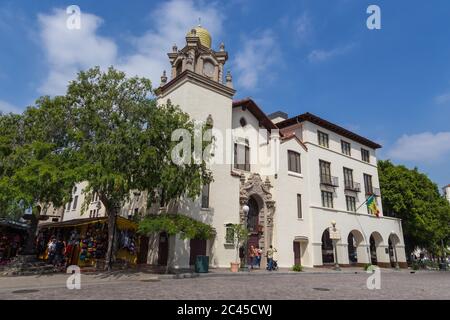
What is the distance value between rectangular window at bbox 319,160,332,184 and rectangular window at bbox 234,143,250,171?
9.19 meters

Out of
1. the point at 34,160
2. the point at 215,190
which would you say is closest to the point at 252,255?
the point at 215,190

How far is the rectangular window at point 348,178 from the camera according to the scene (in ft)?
115

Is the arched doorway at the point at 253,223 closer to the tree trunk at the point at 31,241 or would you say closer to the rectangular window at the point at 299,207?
the rectangular window at the point at 299,207

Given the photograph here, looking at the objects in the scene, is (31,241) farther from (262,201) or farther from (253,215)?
(262,201)

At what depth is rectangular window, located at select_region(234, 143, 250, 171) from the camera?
27295 millimetres

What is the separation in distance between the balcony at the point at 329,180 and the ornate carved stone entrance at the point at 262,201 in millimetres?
7483

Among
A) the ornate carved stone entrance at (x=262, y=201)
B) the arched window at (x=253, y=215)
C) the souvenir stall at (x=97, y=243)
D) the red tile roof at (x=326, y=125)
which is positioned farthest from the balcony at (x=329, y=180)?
the souvenir stall at (x=97, y=243)

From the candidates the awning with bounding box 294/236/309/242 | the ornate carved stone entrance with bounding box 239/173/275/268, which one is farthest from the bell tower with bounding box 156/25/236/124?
the awning with bounding box 294/236/309/242

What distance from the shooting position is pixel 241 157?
27734 millimetres

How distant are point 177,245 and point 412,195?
31.1 metres

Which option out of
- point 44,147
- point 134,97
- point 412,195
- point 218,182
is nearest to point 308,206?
point 218,182

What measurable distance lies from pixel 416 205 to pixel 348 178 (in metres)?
9.94

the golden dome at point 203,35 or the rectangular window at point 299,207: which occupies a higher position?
the golden dome at point 203,35
